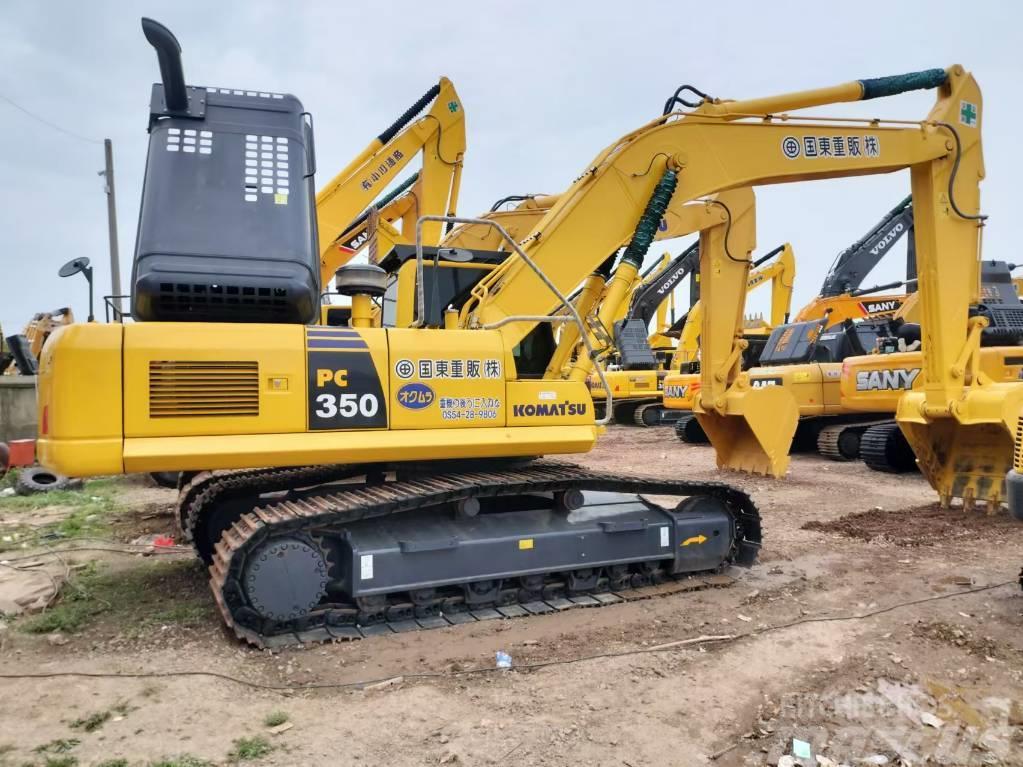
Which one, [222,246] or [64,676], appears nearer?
[64,676]

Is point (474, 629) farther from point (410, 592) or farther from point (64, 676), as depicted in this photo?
point (64, 676)

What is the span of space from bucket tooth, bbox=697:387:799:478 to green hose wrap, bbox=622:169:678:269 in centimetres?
419

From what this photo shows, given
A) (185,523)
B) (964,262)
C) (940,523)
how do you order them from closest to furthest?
(185,523), (940,523), (964,262)

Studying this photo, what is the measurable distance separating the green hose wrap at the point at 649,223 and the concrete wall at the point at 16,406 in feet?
35.8

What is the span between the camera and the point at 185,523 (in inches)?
240

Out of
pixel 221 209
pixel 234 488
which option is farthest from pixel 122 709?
pixel 221 209

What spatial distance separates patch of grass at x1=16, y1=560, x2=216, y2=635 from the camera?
466 centimetres

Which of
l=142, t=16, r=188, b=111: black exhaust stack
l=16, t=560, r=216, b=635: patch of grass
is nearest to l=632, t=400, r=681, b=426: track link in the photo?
l=16, t=560, r=216, b=635: patch of grass

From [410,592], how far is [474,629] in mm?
452

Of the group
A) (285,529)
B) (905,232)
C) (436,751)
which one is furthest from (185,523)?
(905,232)

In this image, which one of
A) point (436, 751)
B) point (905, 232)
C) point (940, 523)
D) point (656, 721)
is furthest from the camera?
point (905, 232)

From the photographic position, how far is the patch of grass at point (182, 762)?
3.02 m

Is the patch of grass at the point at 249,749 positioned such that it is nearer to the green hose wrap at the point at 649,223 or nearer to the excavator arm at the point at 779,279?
the green hose wrap at the point at 649,223

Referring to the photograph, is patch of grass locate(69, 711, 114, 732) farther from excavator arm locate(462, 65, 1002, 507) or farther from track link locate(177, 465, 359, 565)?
excavator arm locate(462, 65, 1002, 507)
